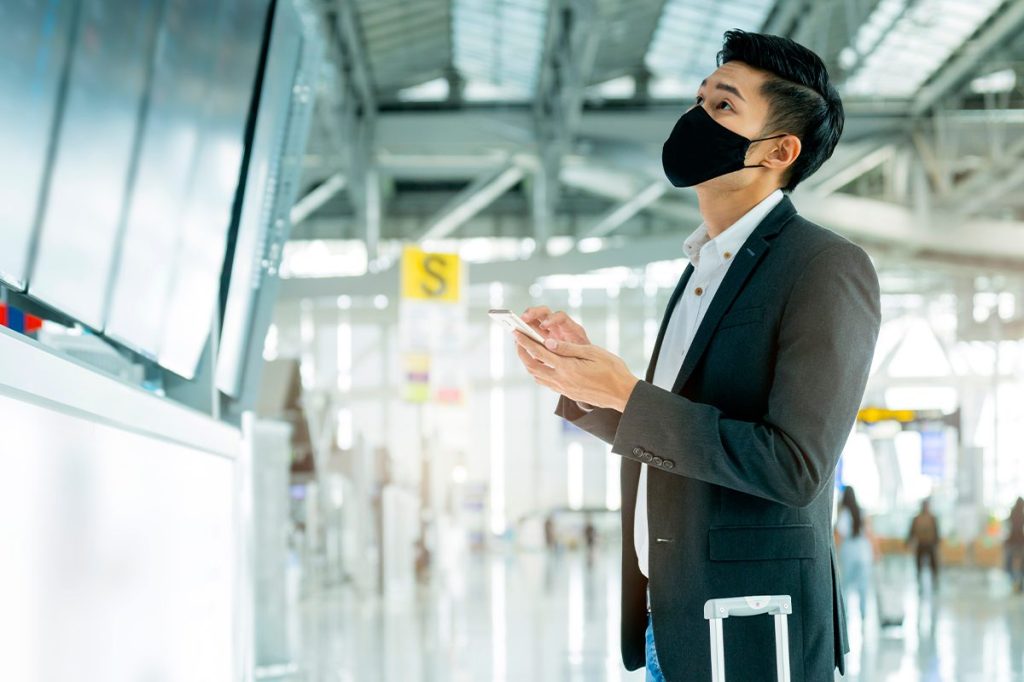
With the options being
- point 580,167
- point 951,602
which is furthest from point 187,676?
point 580,167

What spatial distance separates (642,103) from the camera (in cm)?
3147

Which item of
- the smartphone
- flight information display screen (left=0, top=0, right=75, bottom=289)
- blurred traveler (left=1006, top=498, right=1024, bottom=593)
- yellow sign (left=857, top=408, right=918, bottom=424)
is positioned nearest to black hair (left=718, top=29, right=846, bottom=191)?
the smartphone

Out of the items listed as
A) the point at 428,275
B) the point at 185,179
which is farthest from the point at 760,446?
the point at 428,275

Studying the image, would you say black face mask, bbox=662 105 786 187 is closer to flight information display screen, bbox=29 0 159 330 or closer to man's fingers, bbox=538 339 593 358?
man's fingers, bbox=538 339 593 358

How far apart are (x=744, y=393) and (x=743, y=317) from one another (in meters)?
0.13

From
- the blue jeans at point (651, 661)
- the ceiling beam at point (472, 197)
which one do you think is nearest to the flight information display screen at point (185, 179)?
the blue jeans at point (651, 661)

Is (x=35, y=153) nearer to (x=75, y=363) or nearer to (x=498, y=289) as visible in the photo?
(x=75, y=363)

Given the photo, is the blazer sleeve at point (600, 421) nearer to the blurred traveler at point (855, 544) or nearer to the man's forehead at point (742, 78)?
the man's forehead at point (742, 78)

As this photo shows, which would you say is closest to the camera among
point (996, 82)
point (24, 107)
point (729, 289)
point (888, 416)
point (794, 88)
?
point (729, 289)

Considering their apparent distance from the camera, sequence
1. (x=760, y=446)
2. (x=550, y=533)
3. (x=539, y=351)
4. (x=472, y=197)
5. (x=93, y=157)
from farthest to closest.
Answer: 1. (x=550, y=533)
2. (x=472, y=197)
3. (x=93, y=157)
4. (x=539, y=351)
5. (x=760, y=446)

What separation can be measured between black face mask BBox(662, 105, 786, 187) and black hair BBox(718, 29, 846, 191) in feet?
0.14

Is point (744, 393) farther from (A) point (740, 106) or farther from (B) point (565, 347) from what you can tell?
(A) point (740, 106)

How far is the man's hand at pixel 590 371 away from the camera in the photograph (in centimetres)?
198

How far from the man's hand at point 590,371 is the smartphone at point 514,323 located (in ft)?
0.06
